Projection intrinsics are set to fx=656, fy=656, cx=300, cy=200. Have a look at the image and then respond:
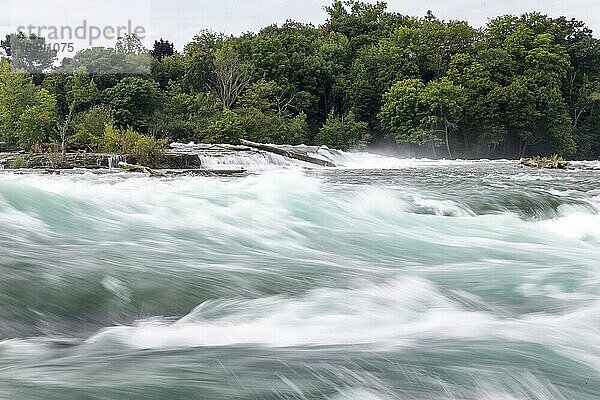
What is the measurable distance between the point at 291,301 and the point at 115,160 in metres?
12.6

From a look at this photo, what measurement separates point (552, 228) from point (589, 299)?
3405 millimetres

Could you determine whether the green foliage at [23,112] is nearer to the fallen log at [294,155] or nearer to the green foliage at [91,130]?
the green foliage at [91,130]

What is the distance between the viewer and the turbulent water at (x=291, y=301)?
2844mm

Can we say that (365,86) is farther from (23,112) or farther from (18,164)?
(18,164)

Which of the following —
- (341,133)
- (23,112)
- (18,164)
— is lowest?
(18,164)

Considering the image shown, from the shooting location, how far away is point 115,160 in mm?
15891

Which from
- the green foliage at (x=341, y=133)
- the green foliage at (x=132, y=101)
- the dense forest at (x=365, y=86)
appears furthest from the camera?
the green foliage at (x=341, y=133)

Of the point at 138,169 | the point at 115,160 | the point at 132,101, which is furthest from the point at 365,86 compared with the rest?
the point at 138,169

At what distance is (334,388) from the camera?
271 cm

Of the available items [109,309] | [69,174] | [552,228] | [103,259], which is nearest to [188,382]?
[109,309]

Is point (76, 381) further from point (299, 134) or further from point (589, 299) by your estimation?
point (299, 134)

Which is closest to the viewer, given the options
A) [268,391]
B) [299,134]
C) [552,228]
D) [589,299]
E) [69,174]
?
[268,391]

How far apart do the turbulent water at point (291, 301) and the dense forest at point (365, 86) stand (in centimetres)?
1905

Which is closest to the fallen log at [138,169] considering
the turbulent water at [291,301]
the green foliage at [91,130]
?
the green foliage at [91,130]
